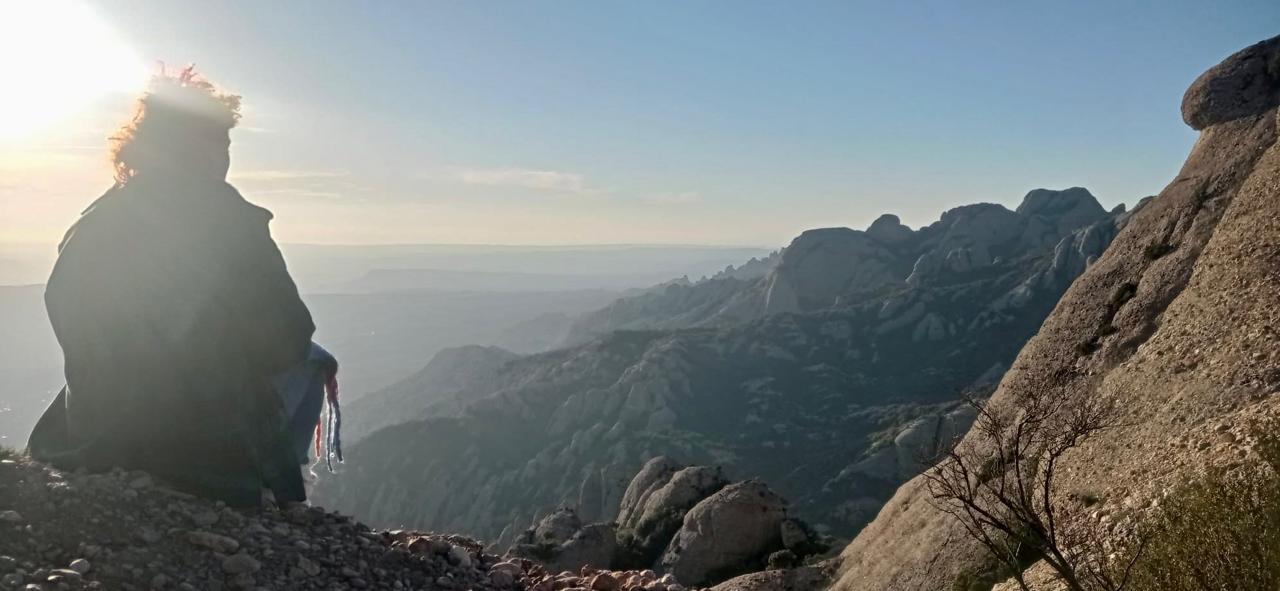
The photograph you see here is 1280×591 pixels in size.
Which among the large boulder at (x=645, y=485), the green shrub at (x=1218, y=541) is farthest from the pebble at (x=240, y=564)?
the large boulder at (x=645, y=485)

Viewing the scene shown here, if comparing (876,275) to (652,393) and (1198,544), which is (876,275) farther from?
(1198,544)

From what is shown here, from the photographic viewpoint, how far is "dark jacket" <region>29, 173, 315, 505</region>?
8.51m

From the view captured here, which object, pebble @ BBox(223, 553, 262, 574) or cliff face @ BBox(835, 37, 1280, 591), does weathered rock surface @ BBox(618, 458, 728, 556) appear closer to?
cliff face @ BBox(835, 37, 1280, 591)

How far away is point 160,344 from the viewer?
855cm

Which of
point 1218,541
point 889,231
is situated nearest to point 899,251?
point 889,231

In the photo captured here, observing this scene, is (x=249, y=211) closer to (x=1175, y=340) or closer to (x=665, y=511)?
(x=1175, y=340)

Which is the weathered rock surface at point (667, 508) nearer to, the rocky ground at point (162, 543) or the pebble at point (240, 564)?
the rocky ground at point (162, 543)

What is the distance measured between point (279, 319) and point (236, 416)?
128 cm

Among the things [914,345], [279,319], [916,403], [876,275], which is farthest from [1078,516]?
[876,275]

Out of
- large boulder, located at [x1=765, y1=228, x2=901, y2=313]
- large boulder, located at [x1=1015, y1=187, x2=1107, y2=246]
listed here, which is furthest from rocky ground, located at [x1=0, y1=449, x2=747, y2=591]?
large boulder, located at [x1=1015, y1=187, x2=1107, y2=246]

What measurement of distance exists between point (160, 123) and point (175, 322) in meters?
2.51

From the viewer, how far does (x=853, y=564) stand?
1593 centimetres

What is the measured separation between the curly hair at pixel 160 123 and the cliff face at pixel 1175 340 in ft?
39.9

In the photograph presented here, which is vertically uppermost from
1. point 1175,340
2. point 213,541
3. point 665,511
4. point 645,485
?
point 1175,340
